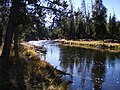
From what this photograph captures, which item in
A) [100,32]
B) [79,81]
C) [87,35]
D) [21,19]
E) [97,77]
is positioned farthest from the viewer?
[87,35]

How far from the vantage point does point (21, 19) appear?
60.5 feet

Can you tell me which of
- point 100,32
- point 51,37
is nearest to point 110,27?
point 100,32

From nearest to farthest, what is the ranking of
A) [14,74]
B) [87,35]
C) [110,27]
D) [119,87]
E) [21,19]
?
[14,74] < [21,19] < [119,87] < [110,27] < [87,35]

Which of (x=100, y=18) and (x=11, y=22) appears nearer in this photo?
(x=11, y=22)

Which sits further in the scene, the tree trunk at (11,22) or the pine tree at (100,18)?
the pine tree at (100,18)

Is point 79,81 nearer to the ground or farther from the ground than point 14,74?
nearer to the ground

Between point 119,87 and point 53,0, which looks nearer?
point 53,0

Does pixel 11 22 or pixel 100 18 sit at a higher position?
pixel 100 18

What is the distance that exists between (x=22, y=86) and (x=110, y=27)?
91.9 meters

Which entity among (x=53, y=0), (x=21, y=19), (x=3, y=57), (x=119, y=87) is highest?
(x=53, y=0)

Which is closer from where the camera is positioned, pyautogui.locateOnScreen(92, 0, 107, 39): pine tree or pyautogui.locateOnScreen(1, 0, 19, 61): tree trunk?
pyautogui.locateOnScreen(1, 0, 19, 61): tree trunk

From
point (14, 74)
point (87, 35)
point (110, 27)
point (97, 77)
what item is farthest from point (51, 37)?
point (14, 74)

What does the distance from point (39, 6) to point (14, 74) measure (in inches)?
220

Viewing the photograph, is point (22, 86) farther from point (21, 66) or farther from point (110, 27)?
point (110, 27)
